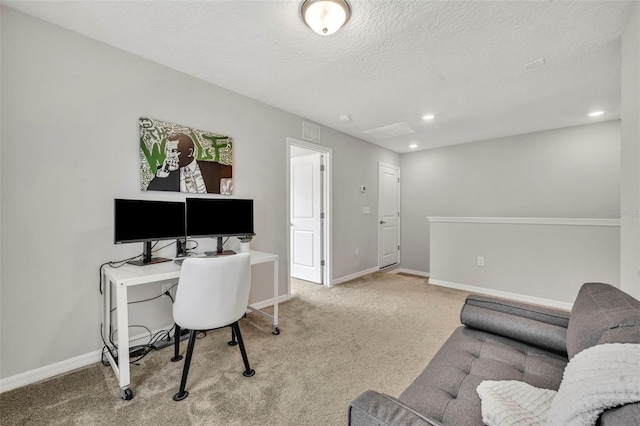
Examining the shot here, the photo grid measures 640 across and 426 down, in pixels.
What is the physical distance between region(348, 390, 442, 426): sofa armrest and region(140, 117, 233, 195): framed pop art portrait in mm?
2248

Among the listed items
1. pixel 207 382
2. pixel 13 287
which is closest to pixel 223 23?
pixel 13 287

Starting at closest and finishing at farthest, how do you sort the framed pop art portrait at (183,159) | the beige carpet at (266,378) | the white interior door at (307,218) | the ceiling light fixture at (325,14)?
the beige carpet at (266,378) < the ceiling light fixture at (325,14) < the framed pop art portrait at (183,159) < the white interior door at (307,218)

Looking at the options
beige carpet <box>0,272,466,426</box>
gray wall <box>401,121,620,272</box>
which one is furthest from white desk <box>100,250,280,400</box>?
gray wall <box>401,121,620,272</box>

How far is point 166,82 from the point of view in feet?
7.78

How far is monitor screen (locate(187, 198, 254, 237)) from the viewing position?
93.9 inches

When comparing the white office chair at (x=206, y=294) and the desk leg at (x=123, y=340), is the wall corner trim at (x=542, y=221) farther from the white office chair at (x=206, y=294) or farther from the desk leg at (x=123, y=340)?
the desk leg at (x=123, y=340)

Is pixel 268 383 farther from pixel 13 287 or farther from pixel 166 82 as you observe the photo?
pixel 166 82

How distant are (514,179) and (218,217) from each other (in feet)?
14.5

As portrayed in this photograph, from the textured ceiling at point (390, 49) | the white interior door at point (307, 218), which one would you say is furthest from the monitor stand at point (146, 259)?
the white interior door at point (307, 218)

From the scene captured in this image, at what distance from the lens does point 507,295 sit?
3.60 m

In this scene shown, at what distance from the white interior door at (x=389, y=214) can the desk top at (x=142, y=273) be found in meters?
3.78

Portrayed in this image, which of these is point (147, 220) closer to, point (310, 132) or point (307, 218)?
point (310, 132)

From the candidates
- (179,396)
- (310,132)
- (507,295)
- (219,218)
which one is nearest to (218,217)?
(219,218)

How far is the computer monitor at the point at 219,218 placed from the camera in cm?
239
